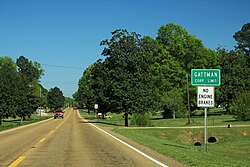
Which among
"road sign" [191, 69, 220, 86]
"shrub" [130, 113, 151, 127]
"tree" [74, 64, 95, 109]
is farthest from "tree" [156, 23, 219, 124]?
"road sign" [191, 69, 220, 86]

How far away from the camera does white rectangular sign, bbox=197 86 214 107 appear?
15.4 m

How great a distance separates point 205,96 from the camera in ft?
51.0

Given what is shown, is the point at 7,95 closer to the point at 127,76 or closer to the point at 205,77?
the point at 127,76

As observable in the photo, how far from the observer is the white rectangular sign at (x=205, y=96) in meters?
15.4

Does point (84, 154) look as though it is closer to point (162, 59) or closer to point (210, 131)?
point (210, 131)

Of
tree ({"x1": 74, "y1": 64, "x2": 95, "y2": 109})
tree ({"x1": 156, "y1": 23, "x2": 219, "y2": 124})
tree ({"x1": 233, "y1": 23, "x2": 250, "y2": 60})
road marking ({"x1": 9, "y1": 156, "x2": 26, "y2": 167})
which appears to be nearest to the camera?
road marking ({"x1": 9, "y1": 156, "x2": 26, "y2": 167})

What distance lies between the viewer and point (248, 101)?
151ft

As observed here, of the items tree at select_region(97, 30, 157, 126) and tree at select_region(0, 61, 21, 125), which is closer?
tree at select_region(97, 30, 157, 126)

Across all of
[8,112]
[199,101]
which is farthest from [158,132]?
[8,112]

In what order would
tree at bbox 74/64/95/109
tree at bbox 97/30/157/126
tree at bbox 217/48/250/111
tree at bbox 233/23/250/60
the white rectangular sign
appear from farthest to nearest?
tree at bbox 233/23/250/60
tree at bbox 74/64/95/109
tree at bbox 217/48/250/111
tree at bbox 97/30/157/126
the white rectangular sign

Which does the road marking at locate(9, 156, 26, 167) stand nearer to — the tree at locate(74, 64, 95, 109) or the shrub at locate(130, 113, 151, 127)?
the shrub at locate(130, 113, 151, 127)

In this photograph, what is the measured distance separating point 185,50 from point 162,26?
239 inches

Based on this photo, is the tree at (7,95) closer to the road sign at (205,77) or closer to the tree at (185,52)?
the tree at (185,52)

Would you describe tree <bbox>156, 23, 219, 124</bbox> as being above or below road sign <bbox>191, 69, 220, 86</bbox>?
above
